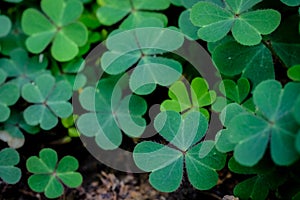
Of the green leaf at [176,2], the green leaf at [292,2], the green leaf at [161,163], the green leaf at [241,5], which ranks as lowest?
the green leaf at [161,163]

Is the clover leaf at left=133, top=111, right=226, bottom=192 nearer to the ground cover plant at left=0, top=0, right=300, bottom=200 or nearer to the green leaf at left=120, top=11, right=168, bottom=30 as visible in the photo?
the ground cover plant at left=0, top=0, right=300, bottom=200

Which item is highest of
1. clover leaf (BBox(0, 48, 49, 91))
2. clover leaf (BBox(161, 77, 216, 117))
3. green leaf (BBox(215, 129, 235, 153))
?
green leaf (BBox(215, 129, 235, 153))

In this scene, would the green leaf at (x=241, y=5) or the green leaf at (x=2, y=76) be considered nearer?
the green leaf at (x=241, y=5)

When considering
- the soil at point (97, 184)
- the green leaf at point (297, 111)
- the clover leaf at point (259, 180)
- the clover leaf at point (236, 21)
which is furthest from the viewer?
the soil at point (97, 184)

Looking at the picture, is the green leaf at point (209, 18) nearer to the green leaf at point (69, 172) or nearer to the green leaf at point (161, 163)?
the green leaf at point (161, 163)

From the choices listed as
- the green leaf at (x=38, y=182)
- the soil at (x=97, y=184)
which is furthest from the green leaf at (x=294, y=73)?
the green leaf at (x=38, y=182)

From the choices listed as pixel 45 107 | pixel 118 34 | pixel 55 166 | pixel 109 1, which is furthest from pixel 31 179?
pixel 109 1

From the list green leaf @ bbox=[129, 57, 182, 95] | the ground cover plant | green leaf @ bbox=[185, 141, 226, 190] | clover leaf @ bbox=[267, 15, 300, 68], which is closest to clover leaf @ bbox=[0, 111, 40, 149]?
the ground cover plant

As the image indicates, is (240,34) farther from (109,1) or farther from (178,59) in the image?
(109,1)
